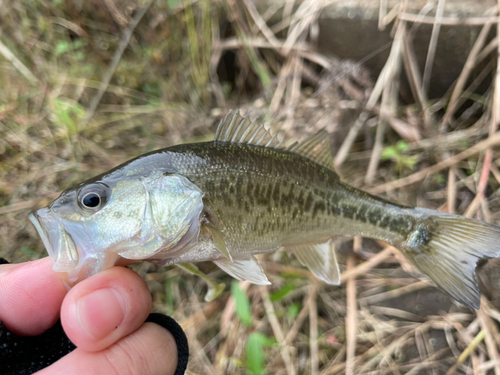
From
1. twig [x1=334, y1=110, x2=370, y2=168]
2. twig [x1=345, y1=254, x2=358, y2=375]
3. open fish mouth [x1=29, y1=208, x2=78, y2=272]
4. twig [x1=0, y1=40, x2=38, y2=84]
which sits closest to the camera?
open fish mouth [x1=29, y1=208, x2=78, y2=272]

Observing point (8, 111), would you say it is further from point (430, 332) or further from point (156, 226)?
point (430, 332)

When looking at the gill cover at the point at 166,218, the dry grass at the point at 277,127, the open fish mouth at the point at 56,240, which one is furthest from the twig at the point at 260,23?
the open fish mouth at the point at 56,240

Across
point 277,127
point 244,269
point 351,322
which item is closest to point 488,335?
point 351,322

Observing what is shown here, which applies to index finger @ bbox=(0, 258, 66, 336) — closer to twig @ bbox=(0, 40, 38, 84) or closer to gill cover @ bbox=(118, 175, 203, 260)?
gill cover @ bbox=(118, 175, 203, 260)

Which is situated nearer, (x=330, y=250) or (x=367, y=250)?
(x=330, y=250)

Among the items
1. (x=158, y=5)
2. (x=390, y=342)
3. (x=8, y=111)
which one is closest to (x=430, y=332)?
(x=390, y=342)

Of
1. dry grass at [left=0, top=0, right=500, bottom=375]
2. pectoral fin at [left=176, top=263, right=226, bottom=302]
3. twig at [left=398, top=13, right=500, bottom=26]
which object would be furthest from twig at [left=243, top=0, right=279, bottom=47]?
pectoral fin at [left=176, top=263, right=226, bottom=302]

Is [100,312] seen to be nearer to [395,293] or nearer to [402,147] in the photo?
[395,293]
